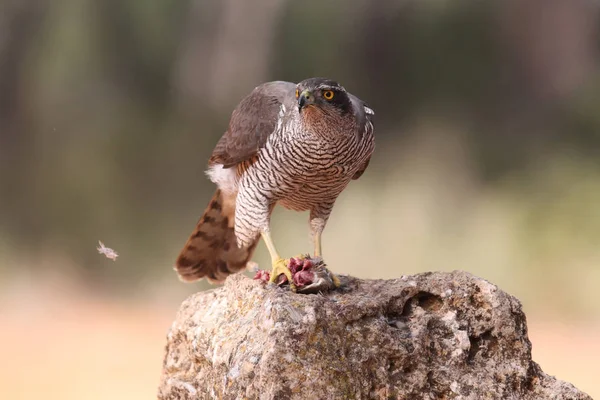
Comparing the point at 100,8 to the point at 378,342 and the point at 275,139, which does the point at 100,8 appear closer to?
the point at 275,139

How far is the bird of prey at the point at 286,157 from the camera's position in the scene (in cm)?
309

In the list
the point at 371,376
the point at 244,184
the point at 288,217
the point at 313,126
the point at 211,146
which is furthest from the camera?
the point at 211,146

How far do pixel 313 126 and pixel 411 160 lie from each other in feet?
9.69

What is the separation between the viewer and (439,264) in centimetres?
566

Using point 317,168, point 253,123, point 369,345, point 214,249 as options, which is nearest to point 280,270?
point 317,168

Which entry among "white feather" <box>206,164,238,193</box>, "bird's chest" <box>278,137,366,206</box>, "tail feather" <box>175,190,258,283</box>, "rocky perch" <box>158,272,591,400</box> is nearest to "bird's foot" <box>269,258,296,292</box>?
"rocky perch" <box>158,272,591,400</box>

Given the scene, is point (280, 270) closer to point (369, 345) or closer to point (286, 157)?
point (286, 157)

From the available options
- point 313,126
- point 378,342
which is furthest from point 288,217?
point 378,342

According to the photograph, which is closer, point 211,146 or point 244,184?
point 244,184

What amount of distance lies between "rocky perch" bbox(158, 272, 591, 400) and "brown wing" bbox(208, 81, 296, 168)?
0.76 metres

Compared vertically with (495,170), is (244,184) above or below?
below

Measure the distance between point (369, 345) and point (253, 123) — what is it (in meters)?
1.40

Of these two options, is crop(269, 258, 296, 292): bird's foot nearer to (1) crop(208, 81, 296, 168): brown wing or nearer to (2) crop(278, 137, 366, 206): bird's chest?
(2) crop(278, 137, 366, 206): bird's chest

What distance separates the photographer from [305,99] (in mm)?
2930
